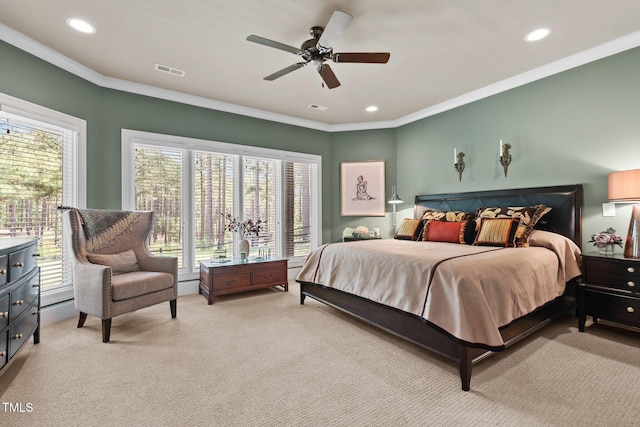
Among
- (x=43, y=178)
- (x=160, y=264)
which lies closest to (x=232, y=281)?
(x=160, y=264)

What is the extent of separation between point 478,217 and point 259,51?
3328 millimetres

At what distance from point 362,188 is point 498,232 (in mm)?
2799

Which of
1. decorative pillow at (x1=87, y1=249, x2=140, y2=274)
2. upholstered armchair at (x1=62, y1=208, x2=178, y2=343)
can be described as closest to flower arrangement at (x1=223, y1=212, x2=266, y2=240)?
upholstered armchair at (x1=62, y1=208, x2=178, y2=343)

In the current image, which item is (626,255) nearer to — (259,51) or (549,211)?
(549,211)

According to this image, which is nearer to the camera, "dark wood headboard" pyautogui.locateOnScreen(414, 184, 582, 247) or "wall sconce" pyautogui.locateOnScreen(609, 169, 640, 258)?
"wall sconce" pyautogui.locateOnScreen(609, 169, 640, 258)

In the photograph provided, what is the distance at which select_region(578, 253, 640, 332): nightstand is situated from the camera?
2.61 metres

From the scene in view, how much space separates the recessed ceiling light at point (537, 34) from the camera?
9.31ft

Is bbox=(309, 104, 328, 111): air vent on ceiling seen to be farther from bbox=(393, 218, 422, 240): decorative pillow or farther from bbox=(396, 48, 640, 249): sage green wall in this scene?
bbox=(393, 218, 422, 240): decorative pillow

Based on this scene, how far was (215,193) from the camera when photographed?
15.3 feet

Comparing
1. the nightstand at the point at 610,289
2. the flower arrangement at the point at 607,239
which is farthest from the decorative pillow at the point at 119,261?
the flower arrangement at the point at 607,239

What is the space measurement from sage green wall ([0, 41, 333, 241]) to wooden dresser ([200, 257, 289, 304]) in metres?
1.50

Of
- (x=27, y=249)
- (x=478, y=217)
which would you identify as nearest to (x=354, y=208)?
(x=478, y=217)

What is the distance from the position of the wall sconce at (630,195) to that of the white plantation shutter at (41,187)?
5563mm

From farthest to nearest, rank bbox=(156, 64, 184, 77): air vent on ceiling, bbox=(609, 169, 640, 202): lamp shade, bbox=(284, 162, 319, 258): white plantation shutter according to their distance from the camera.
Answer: bbox=(284, 162, 319, 258): white plantation shutter → bbox=(156, 64, 184, 77): air vent on ceiling → bbox=(609, 169, 640, 202): lamp shade
